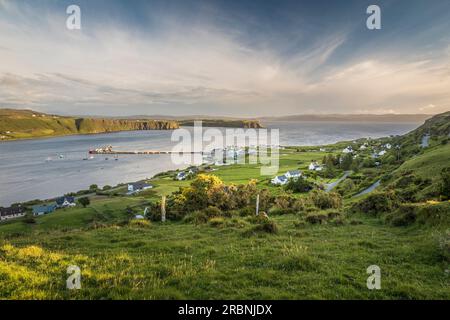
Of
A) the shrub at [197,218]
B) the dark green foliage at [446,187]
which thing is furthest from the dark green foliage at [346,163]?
the shrub at [197,218]

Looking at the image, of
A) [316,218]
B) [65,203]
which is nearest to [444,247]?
→ [316,218]

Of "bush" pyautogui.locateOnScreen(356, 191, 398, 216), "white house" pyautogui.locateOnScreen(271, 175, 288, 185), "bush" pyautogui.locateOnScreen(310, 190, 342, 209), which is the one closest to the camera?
"bush" pyautogui.locateOnScreen(356, 191, 398, 216)

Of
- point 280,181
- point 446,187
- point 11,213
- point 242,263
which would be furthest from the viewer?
point 280,181

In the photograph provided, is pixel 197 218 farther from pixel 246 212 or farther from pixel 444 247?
pixel 444 247

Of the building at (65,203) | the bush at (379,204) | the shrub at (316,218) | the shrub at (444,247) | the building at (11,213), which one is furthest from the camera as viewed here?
the building at (65,203)

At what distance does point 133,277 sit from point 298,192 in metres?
50.5

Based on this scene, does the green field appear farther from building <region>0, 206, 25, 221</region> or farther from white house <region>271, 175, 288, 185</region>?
building <region>0, 206, 25, 221</region>

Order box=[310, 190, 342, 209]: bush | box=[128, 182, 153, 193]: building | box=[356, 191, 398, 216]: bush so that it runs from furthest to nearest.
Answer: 1. box=[128, 182, 153, 193]: building
2. box=[310, 190, 342, 209]: bush
3. box=[356, 191, 398, 216]: bush

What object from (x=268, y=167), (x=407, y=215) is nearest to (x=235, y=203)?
(x=407, y=215)

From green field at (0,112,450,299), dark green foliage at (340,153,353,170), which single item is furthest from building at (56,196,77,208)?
dark green foliage at (340,153,353,170)

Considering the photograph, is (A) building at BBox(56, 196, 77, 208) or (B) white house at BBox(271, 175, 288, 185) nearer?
(A) building at BBox(56, 196, 77, 208)

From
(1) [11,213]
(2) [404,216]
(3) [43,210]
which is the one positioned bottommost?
(1) [11,213]

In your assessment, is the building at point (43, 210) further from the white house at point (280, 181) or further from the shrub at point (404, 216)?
the shrub at point (404, 216)

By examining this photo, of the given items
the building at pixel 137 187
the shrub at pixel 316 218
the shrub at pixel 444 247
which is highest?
the shrub at pixel 444 247
